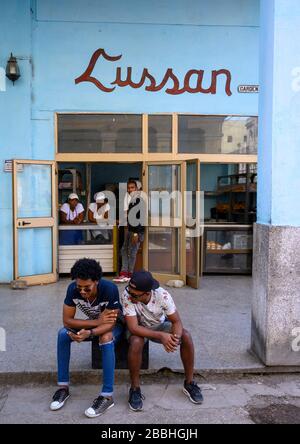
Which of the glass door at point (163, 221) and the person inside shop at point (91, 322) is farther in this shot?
the glass door at point (163, 221)

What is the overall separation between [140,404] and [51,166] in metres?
4.77

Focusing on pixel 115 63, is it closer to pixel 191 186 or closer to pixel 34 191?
pixel 191 186

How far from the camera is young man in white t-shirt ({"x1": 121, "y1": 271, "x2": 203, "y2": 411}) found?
3.33 m

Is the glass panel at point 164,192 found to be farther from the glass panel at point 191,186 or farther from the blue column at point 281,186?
the blue column at point 281,186

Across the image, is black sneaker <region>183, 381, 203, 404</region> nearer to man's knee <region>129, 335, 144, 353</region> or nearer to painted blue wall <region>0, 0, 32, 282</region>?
man's knee <region>129, 335, 144, 353</region>

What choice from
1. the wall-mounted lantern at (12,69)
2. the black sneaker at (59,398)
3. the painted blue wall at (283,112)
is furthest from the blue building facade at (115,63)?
the black sneaker at (59,398)

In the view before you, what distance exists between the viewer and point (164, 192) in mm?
7379

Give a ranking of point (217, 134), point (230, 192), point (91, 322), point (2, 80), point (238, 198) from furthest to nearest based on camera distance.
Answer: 1. point (230, 192)
2. point (238, 198)
3. point (217, 134)
4. point (2, 80)
5. point (91, 322)

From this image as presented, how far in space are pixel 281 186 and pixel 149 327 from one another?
1724 millimetres

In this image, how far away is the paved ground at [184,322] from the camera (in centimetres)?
403

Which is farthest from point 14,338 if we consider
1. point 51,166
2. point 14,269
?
point 51,166

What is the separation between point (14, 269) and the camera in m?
6.87

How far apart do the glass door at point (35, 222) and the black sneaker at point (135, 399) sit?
4042 mm

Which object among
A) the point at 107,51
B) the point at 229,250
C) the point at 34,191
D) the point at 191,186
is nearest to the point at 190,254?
the point at 229,250
